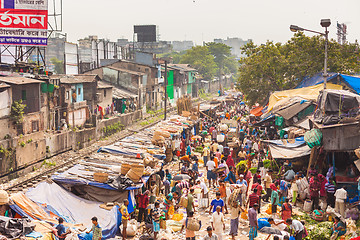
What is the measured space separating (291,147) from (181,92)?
186ft

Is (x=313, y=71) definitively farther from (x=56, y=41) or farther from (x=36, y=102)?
(x=56, y=41)

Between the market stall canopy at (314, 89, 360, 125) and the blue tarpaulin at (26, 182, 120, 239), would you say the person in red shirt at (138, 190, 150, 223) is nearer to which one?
the blue tarpaulin at (26, 182, 120, 239)

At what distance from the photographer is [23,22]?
28609 mm

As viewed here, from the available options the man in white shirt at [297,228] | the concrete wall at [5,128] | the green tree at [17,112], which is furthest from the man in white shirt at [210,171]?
the green tree at [17,112]

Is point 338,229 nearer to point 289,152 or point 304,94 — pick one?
point 289,152

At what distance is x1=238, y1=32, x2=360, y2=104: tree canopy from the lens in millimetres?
28578

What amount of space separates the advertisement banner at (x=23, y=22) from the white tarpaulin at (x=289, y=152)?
746 inches

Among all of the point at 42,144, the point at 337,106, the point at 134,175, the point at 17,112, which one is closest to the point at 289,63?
the point at 337,106

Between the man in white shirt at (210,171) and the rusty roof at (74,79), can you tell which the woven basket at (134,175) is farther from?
the rusty roof at (74,79)

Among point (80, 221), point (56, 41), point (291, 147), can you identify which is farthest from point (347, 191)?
point (56, 41)

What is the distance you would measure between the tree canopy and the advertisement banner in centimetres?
1633

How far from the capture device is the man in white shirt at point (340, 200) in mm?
13281

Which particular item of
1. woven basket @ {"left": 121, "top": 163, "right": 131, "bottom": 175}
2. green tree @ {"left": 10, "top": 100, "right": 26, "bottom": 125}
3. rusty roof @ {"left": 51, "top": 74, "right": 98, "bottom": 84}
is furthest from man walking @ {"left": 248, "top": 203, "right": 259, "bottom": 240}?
rusty roof @ {"left": 51, "top": 74, "right": 98, "bottom": 84}

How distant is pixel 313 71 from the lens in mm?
29578
